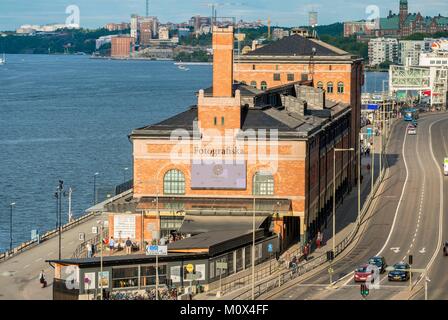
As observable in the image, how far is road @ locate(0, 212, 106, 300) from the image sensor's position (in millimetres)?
59594

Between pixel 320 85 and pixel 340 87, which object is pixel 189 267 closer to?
pixel 320 85

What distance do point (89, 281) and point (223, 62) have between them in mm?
24466

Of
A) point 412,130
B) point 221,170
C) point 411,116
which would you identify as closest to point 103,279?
point 221,170

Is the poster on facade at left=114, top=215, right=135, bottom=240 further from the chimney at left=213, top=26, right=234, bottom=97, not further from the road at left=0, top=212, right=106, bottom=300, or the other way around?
the chimney at left=213, top=26, right=234, bottom=97

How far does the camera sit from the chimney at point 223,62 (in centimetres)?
7694

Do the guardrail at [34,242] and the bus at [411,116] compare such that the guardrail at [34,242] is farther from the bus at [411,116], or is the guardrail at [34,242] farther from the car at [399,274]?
the bus at [411,116]

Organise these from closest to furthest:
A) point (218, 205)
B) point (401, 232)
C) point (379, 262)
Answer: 1. point (379, 262)
2. point (218, 205)
3. point (401, 232)

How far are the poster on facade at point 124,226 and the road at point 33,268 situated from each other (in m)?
2.92

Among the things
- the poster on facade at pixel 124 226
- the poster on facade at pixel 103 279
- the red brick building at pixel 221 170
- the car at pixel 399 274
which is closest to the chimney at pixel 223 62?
the red brick building at pixel 221 170

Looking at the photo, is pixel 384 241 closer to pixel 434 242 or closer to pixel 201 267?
pixel 434 242

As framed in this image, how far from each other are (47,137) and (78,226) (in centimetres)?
9017

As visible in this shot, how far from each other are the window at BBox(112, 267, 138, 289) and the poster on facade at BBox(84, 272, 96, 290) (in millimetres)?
1061

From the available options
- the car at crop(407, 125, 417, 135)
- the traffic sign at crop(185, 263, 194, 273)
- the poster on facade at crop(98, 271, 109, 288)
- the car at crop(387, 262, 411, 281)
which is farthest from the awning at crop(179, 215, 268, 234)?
the car at crop(407, 125, 417, 135)

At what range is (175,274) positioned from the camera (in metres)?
59.7
